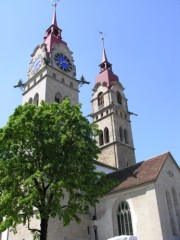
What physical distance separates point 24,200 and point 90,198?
16.8ft

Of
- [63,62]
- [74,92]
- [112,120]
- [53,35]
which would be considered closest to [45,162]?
[74,92]

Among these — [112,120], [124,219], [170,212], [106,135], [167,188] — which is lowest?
[124,219]

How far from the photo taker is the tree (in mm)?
18625

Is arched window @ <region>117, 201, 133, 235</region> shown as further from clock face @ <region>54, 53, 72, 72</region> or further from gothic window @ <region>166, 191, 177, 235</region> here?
clock face @ <region>54, 53, 72, 72</region>

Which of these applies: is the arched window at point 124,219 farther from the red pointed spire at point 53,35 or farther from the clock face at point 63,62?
the red pointed spire at point 53,35

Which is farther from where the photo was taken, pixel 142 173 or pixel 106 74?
pixel 106 74

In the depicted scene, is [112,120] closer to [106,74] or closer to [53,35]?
[106,74]

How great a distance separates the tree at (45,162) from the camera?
18625mm

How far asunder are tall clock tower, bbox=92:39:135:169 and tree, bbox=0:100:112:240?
66.6 feet

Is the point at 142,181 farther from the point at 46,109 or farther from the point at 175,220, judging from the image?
the point at 46,109

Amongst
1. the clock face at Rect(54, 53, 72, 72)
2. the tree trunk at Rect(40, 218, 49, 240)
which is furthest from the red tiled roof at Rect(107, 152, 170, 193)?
the clock face at Rect(54, 53, 72, 72)

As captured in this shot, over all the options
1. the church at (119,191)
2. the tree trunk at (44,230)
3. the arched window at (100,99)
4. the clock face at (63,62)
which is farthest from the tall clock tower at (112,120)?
the tree trunk at (44,230)

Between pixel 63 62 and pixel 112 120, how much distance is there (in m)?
12.2

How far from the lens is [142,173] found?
26781mm
